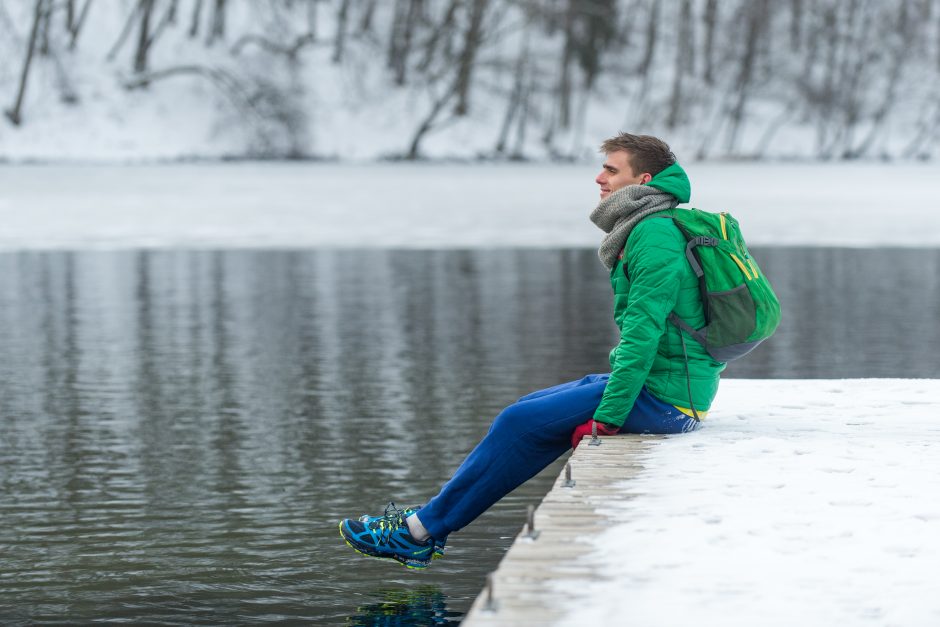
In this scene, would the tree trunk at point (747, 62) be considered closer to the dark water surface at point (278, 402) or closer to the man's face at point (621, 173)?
the dark water surface at point (278, 402)

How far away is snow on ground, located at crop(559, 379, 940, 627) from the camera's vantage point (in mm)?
4039

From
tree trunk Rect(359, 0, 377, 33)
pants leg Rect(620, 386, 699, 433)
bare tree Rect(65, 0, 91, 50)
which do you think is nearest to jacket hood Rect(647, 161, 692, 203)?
pants leg Rect(620, 386, 699, 433)

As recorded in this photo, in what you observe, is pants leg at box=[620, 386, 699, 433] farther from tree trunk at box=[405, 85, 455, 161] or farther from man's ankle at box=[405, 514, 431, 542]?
tree trunk at box=[405, 85, 455, 161]

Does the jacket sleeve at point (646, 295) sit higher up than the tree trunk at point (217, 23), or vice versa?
the jacket sleeve at point (646, 295)

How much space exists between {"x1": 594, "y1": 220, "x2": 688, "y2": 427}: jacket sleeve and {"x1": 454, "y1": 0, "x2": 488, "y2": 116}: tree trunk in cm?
4399

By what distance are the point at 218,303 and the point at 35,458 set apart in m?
7.63

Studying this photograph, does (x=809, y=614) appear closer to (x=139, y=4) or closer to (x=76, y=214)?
(x=76, y=214)

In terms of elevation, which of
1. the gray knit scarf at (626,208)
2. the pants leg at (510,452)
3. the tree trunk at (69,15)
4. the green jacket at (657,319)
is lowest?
the tree trunk at (69,15)

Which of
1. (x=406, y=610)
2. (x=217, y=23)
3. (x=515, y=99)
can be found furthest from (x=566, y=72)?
(x=406, y=610)

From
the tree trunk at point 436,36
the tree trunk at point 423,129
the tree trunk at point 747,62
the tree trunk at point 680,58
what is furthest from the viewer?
the tree trunk at point 747,62

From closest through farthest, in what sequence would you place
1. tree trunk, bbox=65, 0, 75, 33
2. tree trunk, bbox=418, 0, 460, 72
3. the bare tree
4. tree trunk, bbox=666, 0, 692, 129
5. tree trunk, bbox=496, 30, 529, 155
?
tree trunk, bbox=65, 0, 75, 33
the bare tree
tree trunk, bbox=496, 30, 529, 155
tree trunk, bbox=418, 0, 460, 72
tree trunk, bbox=666, 0, 692, 129

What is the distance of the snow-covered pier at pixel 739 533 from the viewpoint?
402 cm

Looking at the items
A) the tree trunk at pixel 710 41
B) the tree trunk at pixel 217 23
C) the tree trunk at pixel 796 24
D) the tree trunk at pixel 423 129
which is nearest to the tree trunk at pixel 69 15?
the tree trunk at pixel 217 23

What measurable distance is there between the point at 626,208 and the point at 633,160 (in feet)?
0.66
